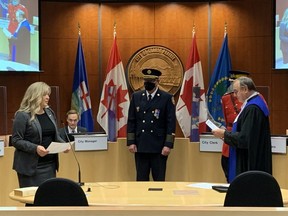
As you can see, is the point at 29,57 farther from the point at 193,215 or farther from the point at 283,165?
the point at 193,215

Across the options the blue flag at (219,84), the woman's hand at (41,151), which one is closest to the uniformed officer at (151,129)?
the woman's hand at (41,151)

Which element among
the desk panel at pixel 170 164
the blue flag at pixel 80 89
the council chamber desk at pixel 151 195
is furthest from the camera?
the blue flag at pixel 80 89

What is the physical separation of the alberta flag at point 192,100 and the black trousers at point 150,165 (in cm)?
99

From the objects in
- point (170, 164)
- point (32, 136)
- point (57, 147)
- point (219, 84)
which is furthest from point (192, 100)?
point (57, 147)

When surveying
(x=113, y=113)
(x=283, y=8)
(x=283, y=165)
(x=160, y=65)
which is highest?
(x=283, y=8)

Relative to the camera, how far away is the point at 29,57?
9.21 metres

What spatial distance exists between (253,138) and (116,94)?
394 cm

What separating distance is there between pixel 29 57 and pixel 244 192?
6424 millimetres

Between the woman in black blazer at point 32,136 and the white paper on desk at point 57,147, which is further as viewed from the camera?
the woman in black blazer at point 32,136

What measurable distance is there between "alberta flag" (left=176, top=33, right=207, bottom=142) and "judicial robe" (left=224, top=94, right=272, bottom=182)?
2.23 m

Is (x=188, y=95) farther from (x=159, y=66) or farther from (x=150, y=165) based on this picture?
(x=150, y=165)

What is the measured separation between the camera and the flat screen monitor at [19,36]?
29.1 feet

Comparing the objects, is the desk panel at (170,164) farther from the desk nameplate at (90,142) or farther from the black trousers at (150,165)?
the black trousers at (150,165)

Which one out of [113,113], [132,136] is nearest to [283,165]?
[132,136]
